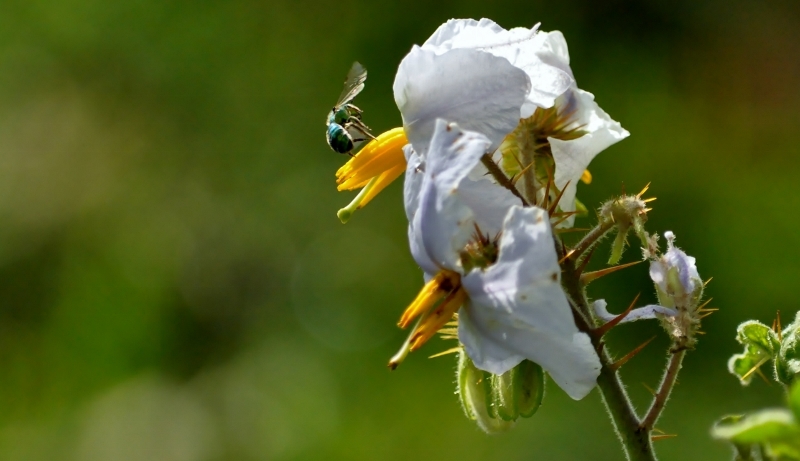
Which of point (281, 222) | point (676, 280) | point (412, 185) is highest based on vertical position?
point (412, 185)

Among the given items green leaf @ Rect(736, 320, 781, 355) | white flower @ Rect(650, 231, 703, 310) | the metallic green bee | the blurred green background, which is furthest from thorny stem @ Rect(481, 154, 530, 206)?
the blurred green background

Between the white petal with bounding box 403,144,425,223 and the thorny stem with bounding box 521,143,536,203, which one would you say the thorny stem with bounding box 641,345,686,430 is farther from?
the white petal with bounding box 403,144,425,223

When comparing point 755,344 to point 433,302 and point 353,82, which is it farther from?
point 353,82

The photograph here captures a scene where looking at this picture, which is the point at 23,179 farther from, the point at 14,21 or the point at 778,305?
the point at 778,305

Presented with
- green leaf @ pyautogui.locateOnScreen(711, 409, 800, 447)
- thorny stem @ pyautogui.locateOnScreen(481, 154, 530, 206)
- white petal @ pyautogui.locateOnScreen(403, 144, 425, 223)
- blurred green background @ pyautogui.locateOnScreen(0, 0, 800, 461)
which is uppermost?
green leaf @ pyautogui.locateOnScreen(711, 409, 800, 447)

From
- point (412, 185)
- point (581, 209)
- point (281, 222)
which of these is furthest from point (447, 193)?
point (281, 222)

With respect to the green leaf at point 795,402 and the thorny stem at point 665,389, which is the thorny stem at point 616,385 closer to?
the thorny stem at point 665,389
